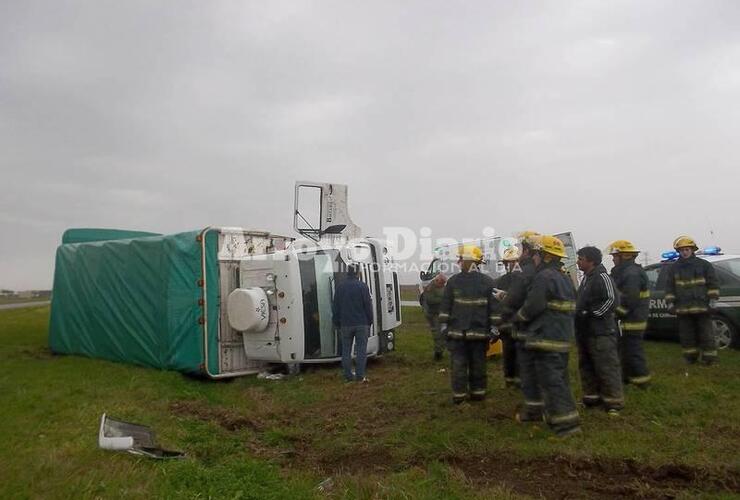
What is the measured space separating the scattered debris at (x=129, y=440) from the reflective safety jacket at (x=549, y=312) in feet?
10.6

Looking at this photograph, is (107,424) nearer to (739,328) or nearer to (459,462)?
(459,462)

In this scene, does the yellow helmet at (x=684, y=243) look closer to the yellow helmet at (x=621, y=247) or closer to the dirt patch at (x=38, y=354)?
the yellow helmet at (x=621, y=247)

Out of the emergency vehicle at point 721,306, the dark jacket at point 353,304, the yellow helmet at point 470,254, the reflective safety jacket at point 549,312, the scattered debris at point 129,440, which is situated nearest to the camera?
Answer: the scattered debris at point 129,440

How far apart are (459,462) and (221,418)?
2.86 metres

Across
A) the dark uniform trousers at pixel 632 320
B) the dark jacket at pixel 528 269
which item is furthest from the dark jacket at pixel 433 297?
the dark uniform trousers at pixel 632 320

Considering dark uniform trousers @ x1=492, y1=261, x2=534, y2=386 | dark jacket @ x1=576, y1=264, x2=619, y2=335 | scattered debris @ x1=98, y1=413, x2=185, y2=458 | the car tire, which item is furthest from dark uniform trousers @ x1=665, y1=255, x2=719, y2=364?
scattered debris @ x1=98, y1=413, x2=185, y2=458

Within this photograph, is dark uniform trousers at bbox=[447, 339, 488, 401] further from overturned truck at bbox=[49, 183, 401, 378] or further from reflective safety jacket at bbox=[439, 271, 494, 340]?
overturned truck at bbox=[49, 183, 401, 378]

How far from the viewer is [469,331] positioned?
6387mm

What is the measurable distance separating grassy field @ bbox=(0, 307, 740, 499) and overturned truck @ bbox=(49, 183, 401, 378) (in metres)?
0.55

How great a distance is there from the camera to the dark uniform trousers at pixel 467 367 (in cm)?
641

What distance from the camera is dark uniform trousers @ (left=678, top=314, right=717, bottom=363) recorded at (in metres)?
8.01

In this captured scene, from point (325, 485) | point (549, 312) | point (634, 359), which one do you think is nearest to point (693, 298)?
point (634, 359)

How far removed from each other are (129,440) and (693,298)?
739 cm

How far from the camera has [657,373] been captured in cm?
772
